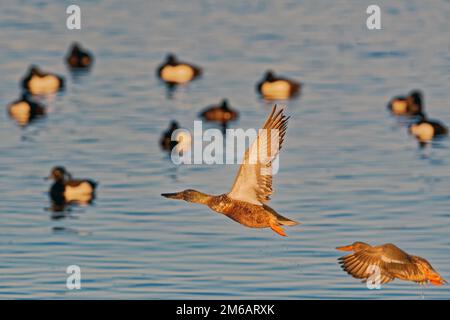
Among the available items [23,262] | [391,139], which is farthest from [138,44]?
[23,262]

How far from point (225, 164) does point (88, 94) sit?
9502 millimetres

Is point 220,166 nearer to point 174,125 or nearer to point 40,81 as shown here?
point 174,125

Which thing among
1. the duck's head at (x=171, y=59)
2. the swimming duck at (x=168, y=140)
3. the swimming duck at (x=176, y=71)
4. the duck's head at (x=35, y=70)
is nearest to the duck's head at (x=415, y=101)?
the swimming duck at (x=168, y=140)

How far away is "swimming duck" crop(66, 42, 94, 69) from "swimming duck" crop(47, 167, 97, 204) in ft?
48.9

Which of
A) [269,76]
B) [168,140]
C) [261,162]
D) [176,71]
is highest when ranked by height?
[176,71]

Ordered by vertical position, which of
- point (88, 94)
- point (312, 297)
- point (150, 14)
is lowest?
point (312, 297)

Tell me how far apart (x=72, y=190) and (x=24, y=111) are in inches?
327

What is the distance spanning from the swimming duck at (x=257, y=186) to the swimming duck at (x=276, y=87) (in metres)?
19.0

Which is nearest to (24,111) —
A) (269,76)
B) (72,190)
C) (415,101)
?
(269,76)

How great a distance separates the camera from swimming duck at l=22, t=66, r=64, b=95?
118ft

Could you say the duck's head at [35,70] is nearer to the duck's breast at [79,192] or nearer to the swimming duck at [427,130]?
the swimming duck at [427,130]

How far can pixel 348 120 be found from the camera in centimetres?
3030

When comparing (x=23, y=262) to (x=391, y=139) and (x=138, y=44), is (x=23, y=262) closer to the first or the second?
(x=391, y=139)

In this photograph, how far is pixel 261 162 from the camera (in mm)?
14641
